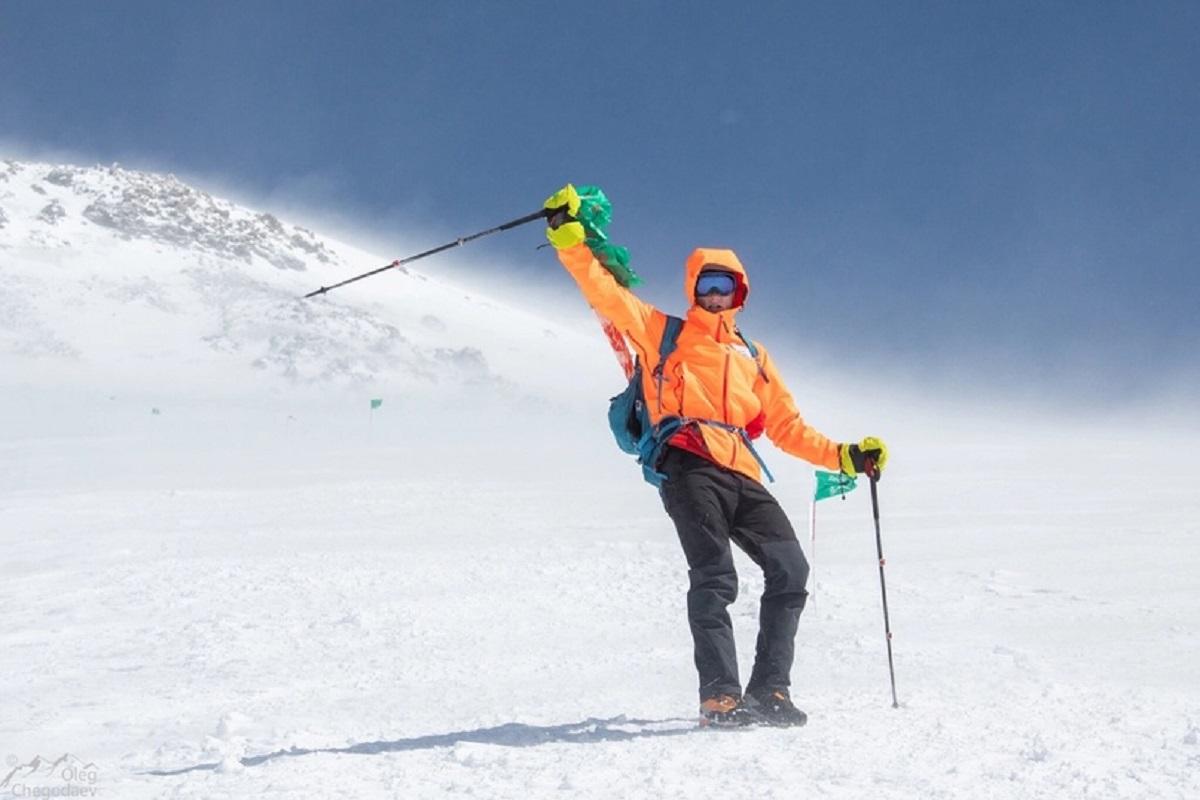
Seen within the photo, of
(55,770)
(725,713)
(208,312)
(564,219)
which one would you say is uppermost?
(208,312)

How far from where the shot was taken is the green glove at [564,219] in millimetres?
3850

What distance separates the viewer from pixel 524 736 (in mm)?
3484

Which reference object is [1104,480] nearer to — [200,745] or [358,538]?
[358,538]

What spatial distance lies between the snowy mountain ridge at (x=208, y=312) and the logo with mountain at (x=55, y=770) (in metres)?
74.0

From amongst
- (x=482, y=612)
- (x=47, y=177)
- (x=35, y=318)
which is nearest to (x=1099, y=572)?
(x=482, y=612)

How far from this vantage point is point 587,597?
21.0 feet

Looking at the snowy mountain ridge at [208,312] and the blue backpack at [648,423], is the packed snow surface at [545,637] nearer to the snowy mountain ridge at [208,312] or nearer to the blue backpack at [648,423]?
the blue backpack at [648,423]

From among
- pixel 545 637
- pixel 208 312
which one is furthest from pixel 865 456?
pixel 208 312

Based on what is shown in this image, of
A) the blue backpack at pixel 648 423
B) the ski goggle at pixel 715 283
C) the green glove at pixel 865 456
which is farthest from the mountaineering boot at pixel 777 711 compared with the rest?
the ski goggle at pixel 715 283

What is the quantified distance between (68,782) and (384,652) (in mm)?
2083

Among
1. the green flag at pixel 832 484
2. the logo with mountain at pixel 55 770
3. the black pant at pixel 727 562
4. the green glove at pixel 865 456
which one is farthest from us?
the green flag at pixel 832 484

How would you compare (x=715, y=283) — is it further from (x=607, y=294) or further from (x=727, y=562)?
(x=727, y=562)

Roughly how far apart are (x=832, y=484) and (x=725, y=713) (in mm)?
1796

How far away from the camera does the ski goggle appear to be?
4.05 metres
